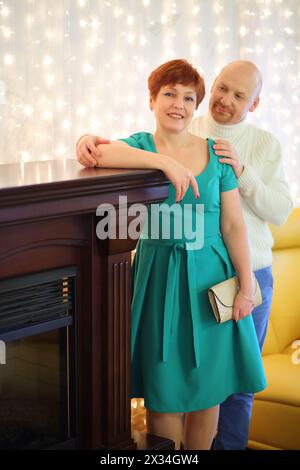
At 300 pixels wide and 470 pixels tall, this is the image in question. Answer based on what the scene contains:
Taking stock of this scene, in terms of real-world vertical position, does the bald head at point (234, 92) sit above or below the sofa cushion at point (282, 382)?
above

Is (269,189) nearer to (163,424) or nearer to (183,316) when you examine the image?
(183,316)

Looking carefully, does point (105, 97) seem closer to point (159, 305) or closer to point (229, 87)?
point (229, 87)

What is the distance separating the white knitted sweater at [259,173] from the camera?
2.52 meters

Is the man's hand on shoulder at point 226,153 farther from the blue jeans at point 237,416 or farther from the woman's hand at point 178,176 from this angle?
the blue jeans at point 237,416

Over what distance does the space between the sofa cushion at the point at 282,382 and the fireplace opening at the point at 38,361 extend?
119cm

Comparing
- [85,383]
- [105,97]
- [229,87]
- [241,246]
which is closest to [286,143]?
[105,97]

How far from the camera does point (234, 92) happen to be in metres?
2.52

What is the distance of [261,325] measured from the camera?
262 centimetres

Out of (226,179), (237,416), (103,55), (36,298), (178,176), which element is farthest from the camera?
(103,55)

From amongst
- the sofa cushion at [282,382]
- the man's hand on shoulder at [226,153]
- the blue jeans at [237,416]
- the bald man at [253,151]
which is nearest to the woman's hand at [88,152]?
the man's hand on shoulder at [226,153]

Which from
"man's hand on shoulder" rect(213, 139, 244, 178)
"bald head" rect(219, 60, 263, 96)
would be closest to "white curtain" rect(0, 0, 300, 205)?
"bald head" rect(219, 60, 263, 96)

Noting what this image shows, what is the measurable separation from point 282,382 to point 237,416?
29 cm

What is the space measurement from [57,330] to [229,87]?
43.5 inches

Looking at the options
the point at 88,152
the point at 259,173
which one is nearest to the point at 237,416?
the point at 259,173
